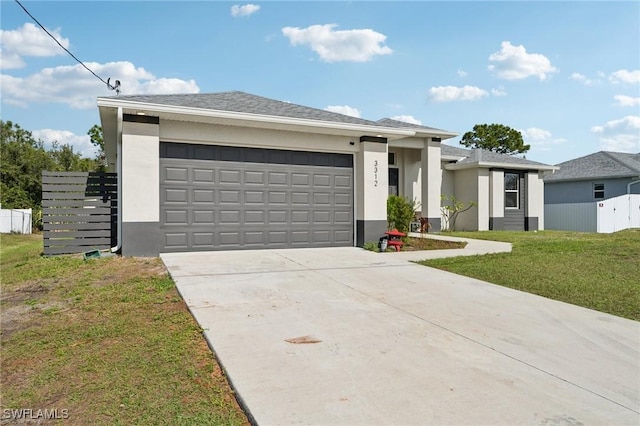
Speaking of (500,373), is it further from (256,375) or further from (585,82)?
(585,82)

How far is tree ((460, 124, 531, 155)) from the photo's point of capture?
43188mm

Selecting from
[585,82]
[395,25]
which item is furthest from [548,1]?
[395,25]

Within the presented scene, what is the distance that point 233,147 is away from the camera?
10430 mm

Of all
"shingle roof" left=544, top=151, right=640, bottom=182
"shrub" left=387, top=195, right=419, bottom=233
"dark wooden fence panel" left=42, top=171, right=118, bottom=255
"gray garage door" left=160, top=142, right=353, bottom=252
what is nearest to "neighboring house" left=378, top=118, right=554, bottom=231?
"shrub" left=387, top=195, right=419, bottom=233

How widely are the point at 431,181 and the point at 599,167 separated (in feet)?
45.6

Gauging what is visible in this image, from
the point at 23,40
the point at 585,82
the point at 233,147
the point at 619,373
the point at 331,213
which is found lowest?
the point at 619,373

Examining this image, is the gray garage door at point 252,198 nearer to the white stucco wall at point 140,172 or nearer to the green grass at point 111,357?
the white stucco wall at point 140,172

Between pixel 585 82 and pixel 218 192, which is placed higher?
pixel 585 82

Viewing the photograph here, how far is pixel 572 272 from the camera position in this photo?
309 inches

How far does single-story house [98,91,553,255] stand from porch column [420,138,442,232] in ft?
18.0

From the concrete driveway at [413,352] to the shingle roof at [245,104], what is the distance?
4846 millimetres

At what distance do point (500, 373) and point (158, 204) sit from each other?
26.8ft

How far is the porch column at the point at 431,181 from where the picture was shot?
16828mm

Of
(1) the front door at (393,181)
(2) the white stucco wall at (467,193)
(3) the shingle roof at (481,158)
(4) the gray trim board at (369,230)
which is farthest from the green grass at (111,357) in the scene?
(3) the shingle roof at (481,158)
